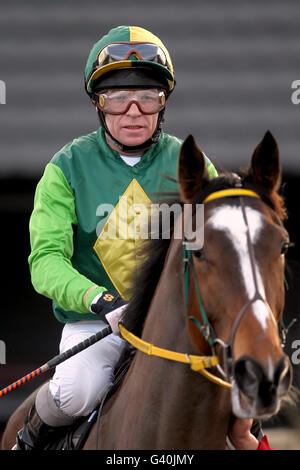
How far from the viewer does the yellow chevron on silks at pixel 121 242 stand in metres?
2.77

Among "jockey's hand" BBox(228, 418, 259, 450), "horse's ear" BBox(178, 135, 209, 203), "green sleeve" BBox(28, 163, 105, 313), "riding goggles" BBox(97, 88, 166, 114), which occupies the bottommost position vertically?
"jockey's hand" BBox(228, 418, 259, 450)

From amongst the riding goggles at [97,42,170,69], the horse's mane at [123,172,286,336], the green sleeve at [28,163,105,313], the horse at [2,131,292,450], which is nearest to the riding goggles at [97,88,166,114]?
the riding goggles at [97,42,170,69]

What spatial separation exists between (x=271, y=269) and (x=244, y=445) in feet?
2.35

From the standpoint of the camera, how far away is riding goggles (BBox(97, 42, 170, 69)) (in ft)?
9.47

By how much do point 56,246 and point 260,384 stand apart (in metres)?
1.16

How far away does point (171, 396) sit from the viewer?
2.15m

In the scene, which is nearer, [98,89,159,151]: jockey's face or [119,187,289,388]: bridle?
[119,187,289,388]: bridle

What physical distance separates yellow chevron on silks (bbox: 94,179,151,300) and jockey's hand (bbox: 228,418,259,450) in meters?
0.72

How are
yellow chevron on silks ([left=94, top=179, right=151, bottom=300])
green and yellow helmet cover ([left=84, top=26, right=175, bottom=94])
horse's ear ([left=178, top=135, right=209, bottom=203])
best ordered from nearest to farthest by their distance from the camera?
horse's ear ([left=178, top=135, right=209, bottom=203])
yellow chevron on silks ([left=94, top=179, right=151, bottom=300])
green and yellow helmet cover ([left=84, top=26, right=175, bottom=94])

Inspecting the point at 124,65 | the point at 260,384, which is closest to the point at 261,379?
the point at 260,384

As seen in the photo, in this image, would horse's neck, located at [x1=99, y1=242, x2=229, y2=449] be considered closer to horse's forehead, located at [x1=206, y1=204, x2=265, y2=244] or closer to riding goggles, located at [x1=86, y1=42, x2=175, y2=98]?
horse's forehead, located at [x1=206, y1=204, x2=265, y2=244]

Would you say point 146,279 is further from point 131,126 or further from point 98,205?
point 131,126

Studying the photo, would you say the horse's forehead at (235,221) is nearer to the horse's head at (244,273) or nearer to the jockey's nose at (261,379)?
the horse's head at (244,273)

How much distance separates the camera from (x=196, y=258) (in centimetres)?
202
